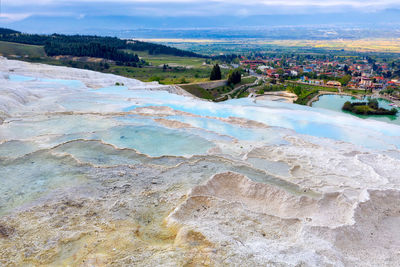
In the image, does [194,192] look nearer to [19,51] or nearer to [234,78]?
[234,78]

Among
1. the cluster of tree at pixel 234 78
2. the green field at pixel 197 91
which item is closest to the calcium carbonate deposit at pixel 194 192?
the green field at pixel 197 91

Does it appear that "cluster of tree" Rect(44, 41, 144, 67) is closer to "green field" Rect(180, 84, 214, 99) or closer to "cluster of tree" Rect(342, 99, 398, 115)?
"green field" Rect(180, 84, 214, 99)

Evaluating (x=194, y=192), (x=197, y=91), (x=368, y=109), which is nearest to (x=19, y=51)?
(x=197, y=91)

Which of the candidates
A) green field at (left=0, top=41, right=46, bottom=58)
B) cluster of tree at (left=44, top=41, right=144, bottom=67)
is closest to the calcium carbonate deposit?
cluster of tree at (left=44, top=41, right=144, bottom=67)

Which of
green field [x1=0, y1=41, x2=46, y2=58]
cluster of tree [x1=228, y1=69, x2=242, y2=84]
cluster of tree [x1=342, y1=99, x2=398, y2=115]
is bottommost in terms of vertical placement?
cluster of tree [x1=342, y1=99, x2=398, y2=115]

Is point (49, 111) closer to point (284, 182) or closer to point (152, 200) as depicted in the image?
point (152, 200)

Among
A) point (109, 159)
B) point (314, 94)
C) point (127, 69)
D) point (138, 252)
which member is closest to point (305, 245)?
point (138, 252)

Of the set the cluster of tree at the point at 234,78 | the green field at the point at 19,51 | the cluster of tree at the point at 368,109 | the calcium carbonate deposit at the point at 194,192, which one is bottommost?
the cluster of tree at the point at 368,109

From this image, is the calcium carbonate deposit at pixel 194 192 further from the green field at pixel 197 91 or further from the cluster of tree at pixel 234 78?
the cluster of tree at pixel 234 78
